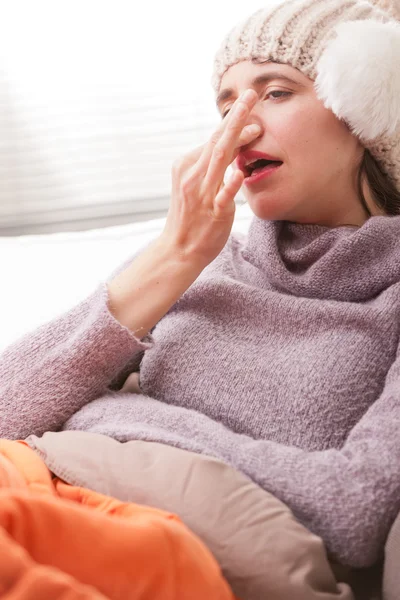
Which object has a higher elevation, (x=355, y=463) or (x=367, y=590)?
(x=355, y=463)

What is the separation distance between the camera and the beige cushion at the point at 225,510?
0.66 meters

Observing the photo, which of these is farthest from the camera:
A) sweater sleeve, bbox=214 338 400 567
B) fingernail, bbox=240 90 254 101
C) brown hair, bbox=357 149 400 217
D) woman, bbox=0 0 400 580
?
brown hair, bbox=357 149 400 217

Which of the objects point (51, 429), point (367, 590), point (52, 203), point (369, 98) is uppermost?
point (369, 98)

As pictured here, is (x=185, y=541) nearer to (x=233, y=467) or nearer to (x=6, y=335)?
(x=233, y=467)

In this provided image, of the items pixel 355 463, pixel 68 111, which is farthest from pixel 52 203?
pixel 355 463

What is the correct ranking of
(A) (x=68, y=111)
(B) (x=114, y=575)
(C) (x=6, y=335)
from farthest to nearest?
(A) (x=68, y=111) → (C) (x=6, y=335) → (B) (x=114, y=575)

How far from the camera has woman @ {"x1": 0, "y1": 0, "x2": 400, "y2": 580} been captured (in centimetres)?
89

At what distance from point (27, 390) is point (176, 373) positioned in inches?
8.4

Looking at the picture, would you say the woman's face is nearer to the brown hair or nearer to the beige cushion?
the brown hair

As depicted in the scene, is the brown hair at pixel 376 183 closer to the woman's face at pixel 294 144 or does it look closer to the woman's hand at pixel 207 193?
the woman's face at pixel 294 144

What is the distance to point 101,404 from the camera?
95 centimetres

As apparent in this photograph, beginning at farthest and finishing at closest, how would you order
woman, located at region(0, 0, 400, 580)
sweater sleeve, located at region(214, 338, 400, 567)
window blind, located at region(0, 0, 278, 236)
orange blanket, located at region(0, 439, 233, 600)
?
window blind, located at region(0, 0, 278, 236), woman, located at region(0, 0, 400, 580), sweater sleeve, located at region(214, 338, 400, 567), orange blanket, located at region(0, 439, 233, 600)

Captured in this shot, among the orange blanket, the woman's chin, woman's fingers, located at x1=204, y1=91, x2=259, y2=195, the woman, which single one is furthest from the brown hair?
the orange blanket

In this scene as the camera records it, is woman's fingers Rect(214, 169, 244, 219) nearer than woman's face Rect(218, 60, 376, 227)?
Yes
